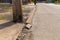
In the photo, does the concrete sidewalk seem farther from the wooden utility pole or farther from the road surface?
→ the wooden utility pole

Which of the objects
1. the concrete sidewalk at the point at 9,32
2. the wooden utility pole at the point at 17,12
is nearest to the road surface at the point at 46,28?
the concrete sidewalk at the point at 9,32

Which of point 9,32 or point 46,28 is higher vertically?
point 9,32

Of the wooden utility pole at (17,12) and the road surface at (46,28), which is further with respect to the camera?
the wooden utility pole at (17,12)

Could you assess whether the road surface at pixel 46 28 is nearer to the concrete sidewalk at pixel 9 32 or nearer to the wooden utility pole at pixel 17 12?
the concrete sidewalk at pixel 9 32

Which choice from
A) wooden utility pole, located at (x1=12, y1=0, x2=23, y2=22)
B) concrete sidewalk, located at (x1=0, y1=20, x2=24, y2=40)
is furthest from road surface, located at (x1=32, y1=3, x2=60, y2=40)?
wooden utility pole, located at (x1=12, y1=0, x2=23, y2=22)

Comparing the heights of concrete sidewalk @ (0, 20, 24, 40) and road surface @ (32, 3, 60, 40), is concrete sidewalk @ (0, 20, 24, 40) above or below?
above

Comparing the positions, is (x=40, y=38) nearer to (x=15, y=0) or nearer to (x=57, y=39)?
(x=57, y=39)

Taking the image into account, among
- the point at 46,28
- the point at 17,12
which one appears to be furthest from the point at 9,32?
the point at 17,12

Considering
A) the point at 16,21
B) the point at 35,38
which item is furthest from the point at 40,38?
the point at 16,21

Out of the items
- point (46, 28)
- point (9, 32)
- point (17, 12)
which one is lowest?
point (46, 28)

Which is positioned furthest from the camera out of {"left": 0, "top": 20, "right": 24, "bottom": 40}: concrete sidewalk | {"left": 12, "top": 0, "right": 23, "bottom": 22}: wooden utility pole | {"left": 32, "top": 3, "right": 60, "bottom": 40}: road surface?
{"left": 12, "top": 0, "right": 23, "bottom": 22}: wooden utility pole

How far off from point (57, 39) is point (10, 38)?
1925mm

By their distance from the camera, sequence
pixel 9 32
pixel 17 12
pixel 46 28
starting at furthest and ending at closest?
1. pixel 17 12
2. pixel 46 28
3. pixel 9 32

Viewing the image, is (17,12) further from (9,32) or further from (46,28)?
(9,32)
